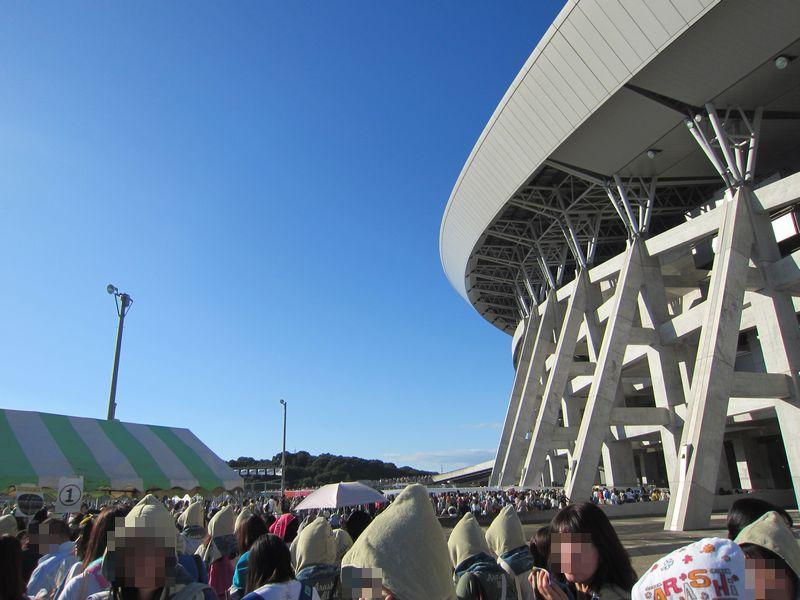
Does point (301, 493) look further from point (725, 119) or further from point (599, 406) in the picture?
point (725, 119)

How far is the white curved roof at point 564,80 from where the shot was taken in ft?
55.9

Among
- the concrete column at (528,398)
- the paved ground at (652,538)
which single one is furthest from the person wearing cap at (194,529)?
the concrete column at (528,398)

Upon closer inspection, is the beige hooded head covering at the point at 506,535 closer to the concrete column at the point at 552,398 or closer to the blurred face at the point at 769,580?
the blurred face at the point at 769,580

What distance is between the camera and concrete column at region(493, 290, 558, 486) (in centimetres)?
3244

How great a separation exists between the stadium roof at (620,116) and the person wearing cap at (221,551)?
59.9 feet

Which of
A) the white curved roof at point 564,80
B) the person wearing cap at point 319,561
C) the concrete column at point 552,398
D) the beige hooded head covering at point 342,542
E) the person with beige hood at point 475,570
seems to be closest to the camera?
the person with beige hood at point 475,570

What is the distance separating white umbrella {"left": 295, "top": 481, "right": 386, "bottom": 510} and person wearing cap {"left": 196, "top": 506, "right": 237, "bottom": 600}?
4054 millimetres

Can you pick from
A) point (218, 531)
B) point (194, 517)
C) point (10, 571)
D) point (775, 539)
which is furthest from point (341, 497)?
point (775, 539)

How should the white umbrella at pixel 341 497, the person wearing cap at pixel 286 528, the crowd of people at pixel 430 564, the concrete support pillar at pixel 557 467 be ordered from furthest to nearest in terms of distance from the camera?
the concrete support pillar at pixel 557 467, the white umbrella at pixel 341 497, the person wearing cap at pixel 286 528, the crowd of people at pixel 430 564

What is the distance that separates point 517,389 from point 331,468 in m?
64.2

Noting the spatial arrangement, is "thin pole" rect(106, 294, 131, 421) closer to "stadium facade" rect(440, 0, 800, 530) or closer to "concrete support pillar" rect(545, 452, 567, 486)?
"stadium facade" rect(440, 0, 800, 530)

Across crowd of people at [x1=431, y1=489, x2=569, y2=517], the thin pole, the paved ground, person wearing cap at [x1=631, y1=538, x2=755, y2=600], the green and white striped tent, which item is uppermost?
the thin pole

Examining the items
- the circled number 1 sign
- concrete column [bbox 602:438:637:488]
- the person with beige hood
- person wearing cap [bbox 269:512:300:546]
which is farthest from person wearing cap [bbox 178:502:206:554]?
concrete column [bbox 602:438:637:488]

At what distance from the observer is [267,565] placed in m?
2.96
